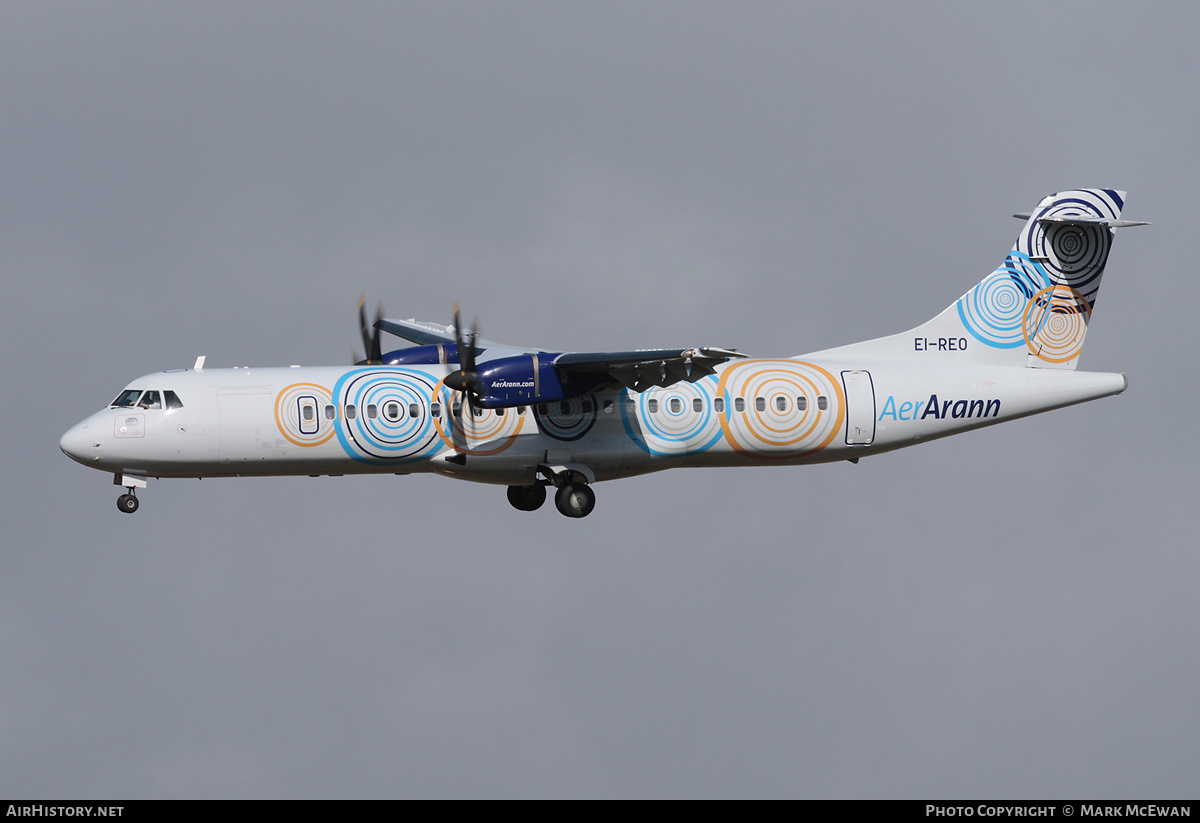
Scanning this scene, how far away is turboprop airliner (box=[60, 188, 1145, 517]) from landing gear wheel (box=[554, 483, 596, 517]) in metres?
0.04

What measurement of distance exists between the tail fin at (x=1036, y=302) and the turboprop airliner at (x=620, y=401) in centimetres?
4

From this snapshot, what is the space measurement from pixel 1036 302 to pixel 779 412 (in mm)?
6784

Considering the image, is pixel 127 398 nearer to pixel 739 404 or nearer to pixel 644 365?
pixel 644 365

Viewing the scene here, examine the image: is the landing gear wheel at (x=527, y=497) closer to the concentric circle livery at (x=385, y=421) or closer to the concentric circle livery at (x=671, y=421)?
the concentric circle livery at (x=671, y=421)

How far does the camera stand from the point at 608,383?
33.7 meters

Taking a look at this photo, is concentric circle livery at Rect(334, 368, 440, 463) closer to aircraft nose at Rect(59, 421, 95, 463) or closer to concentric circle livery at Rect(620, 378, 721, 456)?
concentric circle livery at Rect(620, 378, 721, 456)

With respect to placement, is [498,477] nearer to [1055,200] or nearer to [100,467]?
[100,467]

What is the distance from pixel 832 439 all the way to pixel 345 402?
991 centimetres

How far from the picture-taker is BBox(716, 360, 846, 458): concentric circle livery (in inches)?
1367

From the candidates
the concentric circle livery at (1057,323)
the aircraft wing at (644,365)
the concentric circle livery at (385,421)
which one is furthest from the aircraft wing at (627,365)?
the concentric circle livery at (1057,323)

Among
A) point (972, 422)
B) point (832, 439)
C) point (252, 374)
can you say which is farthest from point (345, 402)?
point (972, 422)

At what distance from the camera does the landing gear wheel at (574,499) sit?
3428cm

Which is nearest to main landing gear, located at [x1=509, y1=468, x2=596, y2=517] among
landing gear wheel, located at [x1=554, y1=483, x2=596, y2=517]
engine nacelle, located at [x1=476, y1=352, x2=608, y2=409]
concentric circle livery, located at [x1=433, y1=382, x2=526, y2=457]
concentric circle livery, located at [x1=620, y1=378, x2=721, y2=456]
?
landing gear wheel, located at [x1=554, y1=483, x2=596, y2=517]

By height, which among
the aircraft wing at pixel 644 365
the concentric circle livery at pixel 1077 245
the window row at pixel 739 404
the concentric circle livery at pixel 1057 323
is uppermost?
the concentric circle livery at pixel 1077 245
